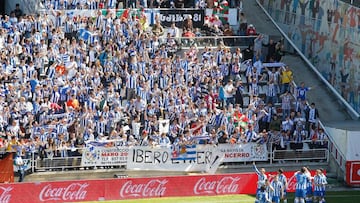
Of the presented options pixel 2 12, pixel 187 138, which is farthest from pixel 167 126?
pixel 2 12

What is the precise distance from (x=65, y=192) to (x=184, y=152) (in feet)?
19.0

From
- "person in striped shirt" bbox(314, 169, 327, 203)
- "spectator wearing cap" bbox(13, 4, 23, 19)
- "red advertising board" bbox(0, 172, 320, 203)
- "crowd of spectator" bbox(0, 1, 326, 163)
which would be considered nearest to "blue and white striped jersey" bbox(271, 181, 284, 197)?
"person in striped shirt" bbox(314, 169, 327, 203)

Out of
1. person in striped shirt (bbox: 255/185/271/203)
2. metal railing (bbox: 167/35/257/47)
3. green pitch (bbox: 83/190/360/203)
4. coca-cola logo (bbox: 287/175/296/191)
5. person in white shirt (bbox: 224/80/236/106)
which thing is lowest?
green pitch (bbox: 83/190/360/203)

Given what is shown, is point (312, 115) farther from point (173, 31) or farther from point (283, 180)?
point (283, 180)

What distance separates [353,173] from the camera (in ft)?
128

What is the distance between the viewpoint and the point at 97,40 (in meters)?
42.3

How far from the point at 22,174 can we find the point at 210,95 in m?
8.30

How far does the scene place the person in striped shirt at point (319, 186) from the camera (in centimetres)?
3544

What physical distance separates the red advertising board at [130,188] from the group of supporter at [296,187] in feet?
5.61

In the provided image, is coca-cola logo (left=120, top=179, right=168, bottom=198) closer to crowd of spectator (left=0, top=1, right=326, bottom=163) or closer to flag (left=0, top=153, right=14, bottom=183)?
crowd of spectator (left=0, top=1, right=326, bottom=163)

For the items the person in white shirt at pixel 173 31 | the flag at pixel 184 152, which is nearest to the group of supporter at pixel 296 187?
the flag at pixel 184 152

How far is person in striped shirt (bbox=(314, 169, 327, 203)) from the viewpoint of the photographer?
35.4 m

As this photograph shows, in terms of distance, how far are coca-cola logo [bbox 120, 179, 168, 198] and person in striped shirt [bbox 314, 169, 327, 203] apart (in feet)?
17.0

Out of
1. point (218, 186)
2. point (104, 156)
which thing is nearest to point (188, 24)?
point (104, 156)
